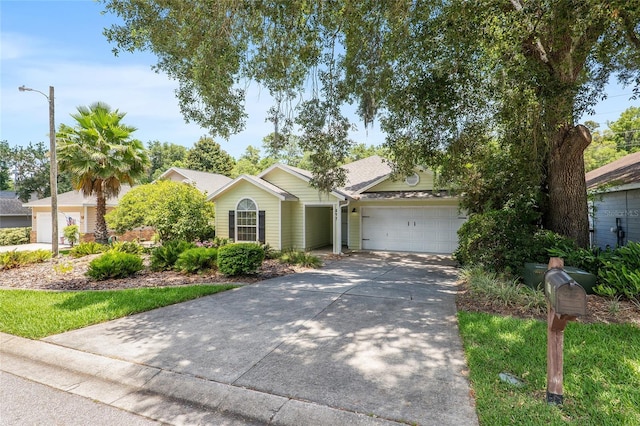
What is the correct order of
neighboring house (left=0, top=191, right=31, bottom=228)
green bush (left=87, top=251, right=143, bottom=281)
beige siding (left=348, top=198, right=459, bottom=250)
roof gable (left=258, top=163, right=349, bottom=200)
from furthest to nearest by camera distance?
neighboring house (left=0, top=191, right=31, bottom=228) → beige siding (left=348, top=198, right=459, bottom=250) → roof gable (left=258, top=163, right=349, bottom=200) → green bush (left=87, top=251, right=143, bottom=281)

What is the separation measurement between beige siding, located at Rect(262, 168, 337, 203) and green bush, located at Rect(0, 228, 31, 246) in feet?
56.4

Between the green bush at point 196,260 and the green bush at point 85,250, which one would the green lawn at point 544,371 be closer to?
the green bush at point 196,260

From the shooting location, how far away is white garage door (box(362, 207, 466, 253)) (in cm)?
1434

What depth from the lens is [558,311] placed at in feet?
8.91

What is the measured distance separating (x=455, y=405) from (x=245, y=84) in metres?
7.04

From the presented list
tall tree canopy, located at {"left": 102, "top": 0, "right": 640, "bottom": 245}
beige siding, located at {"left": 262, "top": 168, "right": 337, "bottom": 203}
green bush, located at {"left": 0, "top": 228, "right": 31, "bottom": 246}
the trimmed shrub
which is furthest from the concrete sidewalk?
green bush, located at {"left": 0, "top": 228, "right": 31, "bottom": 246}

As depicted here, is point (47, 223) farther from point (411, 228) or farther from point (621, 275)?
point (621, 275)

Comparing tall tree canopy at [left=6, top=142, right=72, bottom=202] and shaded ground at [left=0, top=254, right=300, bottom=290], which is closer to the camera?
shaded ground at [left=0, top=254, right=300, bottom=290]

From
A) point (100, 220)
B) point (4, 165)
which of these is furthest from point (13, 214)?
point (4, 165)

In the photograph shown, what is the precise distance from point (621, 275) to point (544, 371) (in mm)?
4163

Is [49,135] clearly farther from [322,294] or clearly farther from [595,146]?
[595,146]

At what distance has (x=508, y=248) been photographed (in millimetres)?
8070

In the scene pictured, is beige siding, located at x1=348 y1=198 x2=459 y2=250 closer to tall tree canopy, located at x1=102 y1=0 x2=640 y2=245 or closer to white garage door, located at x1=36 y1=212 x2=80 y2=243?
tall tree canopy, located at x1=102 y1=0 x2=640 y2=245

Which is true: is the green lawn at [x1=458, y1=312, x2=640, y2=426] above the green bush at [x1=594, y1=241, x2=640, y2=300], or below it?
below
